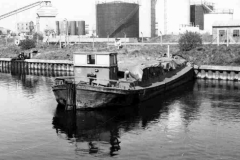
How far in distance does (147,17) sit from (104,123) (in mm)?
153408

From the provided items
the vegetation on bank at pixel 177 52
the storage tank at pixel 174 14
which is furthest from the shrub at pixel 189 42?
the storage tank at pixel 174 14

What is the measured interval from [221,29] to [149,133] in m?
80.2

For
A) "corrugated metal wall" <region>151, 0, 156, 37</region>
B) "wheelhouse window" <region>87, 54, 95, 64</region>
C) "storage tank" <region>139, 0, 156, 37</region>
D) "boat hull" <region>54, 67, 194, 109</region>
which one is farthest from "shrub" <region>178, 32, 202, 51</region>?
"corrugated metal wall" <region>151, 0, 156, 37</region>

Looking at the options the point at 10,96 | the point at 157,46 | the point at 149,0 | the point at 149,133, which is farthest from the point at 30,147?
the point at 149,0

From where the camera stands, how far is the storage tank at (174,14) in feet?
524

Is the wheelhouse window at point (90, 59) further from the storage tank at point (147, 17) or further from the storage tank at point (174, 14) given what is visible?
the storage tank at point (147, 17)

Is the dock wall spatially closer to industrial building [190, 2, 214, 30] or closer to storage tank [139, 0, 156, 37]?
storage tank [139, 0, 156, 37]

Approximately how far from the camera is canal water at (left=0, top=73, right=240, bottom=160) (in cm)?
3123

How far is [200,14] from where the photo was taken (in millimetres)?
182625

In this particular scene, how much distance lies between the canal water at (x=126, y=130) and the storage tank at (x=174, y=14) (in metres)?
107

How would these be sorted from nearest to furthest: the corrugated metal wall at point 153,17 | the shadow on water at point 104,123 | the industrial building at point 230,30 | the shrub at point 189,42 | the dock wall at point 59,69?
the shadow on water at point 104,123
the dock wall at point 59,69
the shrub at point 189,42
the industrial building at point 230,30
the corrugated metal wall at point 153,17

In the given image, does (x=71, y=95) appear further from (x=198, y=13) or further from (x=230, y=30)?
(x=198, y=13)

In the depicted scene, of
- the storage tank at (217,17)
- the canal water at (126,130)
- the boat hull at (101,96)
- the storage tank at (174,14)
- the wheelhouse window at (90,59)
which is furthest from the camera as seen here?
the storage tank at (174,14)

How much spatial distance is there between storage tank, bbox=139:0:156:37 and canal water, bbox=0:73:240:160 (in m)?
135
